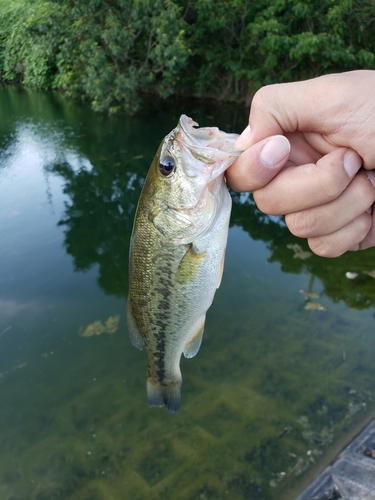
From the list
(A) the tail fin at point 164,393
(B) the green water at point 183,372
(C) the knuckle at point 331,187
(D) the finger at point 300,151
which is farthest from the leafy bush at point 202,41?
(A) the tail fin at point 164,393

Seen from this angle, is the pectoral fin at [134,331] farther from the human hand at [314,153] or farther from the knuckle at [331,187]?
the knuckle at [331,187]

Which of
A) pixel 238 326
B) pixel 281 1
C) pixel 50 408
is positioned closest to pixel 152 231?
pixel 50 408

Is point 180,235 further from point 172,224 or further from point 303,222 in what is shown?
point 303,222

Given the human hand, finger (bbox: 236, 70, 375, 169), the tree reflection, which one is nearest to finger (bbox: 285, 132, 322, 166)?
the human hand

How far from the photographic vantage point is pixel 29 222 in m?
7.48

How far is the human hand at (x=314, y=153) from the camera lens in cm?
145

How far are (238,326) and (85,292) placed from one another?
2168mm

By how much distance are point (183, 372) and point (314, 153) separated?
3.32m

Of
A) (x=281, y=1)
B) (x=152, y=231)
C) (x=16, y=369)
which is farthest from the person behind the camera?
(x=281, y=1)

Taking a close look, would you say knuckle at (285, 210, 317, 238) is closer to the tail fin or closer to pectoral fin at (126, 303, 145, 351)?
pectoral fin at (126, 303, 145, 351)

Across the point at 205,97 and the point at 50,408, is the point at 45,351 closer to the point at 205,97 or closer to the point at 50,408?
the point at 50,408

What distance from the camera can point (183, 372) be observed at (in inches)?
178

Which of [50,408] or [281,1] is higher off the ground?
[281,1]

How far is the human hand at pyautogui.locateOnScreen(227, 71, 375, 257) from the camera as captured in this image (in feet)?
4.74
